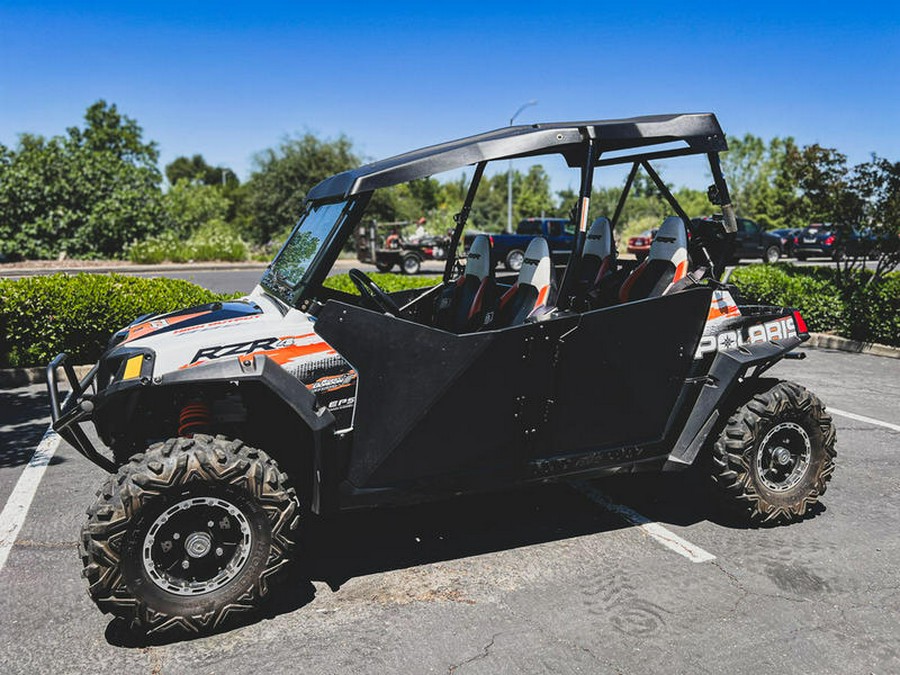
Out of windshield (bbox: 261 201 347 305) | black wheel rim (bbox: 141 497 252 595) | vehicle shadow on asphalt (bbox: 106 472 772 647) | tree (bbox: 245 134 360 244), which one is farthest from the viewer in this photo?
tree (bbox: 245 134 360 244)

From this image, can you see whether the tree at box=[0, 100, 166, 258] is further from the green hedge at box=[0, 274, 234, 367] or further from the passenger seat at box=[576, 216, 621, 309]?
the passenger seat at box=[576, 216, 621, 309]

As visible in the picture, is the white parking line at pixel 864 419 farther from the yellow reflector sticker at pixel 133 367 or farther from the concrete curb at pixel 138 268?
the concrete curb at pixel 138 268

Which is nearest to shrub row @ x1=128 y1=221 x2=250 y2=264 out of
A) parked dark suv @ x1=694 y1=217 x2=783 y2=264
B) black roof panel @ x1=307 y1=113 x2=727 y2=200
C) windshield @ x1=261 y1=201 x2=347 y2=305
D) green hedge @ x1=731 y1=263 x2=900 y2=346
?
parked dark suv @ x1=694 y1=217 x2=783 y2=264

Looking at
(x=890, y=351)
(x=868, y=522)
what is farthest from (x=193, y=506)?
(x=890, y=351)

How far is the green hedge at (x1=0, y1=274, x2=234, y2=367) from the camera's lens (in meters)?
8.21

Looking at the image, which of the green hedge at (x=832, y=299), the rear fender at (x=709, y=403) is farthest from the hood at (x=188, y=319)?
the green hedge at (x=832, y=299)

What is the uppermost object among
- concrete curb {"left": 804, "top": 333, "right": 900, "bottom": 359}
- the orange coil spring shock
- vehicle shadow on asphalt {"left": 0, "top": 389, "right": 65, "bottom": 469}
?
the orange coil spring shock

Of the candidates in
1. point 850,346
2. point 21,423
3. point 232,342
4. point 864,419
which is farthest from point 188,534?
point 850,346

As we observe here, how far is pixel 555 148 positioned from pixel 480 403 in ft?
4.50

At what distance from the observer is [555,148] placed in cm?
381

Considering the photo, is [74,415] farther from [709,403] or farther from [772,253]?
[772,253]

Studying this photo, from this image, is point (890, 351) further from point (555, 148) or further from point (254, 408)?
point (254, 408)

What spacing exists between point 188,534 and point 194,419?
23.5 inches

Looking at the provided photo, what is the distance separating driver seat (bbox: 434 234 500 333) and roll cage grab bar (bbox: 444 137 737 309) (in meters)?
0.45
